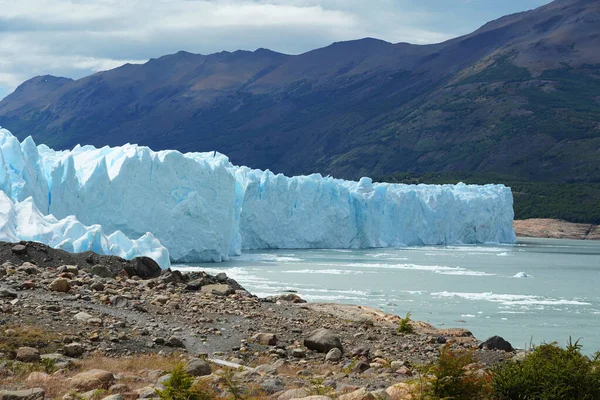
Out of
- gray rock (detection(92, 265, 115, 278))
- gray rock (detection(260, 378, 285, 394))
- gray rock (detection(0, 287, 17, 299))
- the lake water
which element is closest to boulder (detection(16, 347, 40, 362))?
gray rock (detection(260, 378, 285, 394))

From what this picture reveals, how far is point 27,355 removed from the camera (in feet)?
21.4

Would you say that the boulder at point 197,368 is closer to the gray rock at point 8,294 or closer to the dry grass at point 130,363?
the dry grass at point 130,363

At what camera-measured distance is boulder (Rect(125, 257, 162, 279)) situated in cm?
1353

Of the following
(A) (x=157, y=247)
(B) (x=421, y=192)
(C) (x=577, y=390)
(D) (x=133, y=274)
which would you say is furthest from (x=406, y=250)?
(C) (x=577, y=390)

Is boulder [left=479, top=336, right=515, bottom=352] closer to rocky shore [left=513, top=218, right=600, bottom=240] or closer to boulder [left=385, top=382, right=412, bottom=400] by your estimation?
boulder [left=385, top=382, right=412, bottom=400]

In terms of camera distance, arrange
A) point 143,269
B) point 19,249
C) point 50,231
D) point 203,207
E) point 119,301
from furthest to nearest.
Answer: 1. point 203,207
2. point 50,231
3. point 143,269
4. point 19,249
5. point 119,301

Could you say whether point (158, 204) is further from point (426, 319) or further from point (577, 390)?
point (577, 390)

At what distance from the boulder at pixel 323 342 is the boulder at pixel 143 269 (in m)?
5.66

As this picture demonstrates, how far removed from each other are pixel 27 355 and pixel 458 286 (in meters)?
19.1

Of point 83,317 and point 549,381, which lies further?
point 83,317

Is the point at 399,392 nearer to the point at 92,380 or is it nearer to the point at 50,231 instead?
the point at 92,380

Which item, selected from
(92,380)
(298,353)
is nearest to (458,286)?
(298,353)

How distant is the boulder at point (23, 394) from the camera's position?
5301 millimetres

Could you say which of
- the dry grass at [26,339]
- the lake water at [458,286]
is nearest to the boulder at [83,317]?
the dry grass at [26,339]
